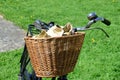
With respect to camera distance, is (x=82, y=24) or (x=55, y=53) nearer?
(x=55, y=53)

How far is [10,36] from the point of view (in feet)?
25.7

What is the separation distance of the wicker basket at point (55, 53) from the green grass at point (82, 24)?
2513 millimetres

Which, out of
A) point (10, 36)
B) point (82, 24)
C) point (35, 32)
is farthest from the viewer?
point (82, 24)

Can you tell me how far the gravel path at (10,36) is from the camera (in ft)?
23.3

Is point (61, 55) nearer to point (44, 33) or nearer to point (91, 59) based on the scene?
point (44, 33)

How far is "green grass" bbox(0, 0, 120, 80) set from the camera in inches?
218

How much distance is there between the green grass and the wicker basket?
251 centimetres

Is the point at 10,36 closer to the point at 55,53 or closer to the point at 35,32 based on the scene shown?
the point at 35,32

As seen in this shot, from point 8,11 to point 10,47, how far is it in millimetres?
3405

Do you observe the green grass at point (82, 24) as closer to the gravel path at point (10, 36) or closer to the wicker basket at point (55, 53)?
the gravel path at point (10, 36)

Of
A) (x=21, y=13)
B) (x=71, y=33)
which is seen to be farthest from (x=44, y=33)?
(x=21, y=13)

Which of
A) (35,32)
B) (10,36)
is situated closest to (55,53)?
(35,32)

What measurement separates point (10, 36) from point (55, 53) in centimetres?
522

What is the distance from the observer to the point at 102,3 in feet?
36.2
